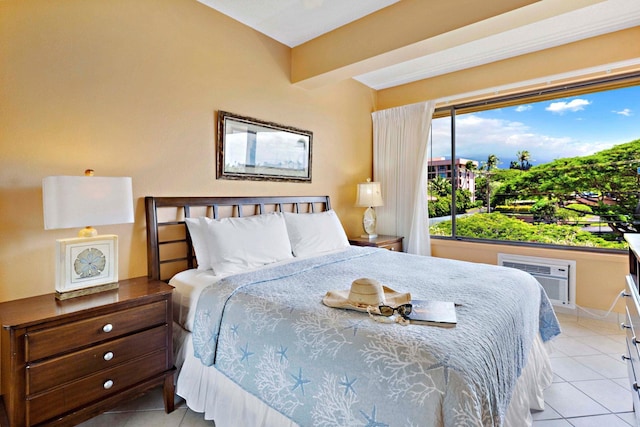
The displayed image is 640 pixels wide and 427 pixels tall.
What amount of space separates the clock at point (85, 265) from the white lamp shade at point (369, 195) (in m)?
2.72

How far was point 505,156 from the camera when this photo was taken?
12.4 ft

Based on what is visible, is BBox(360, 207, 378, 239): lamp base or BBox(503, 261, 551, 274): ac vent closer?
BBox(503, 261, 551, 274): ac vent

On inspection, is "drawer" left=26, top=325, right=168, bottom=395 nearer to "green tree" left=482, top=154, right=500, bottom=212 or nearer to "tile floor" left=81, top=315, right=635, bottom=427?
"tile floor" left=81, top=315, right=635, bottom=427

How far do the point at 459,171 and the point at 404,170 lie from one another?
0.70m

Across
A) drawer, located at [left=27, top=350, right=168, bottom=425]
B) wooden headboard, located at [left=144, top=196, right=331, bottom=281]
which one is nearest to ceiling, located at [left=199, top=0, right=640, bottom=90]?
wooden headboard, located at [left=144, top=196, right=331, bottom=281]

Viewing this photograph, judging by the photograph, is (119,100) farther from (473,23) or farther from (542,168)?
(542,168)

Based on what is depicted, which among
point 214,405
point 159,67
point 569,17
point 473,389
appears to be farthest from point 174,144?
point 569,17

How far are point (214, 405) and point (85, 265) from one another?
3.44 feet

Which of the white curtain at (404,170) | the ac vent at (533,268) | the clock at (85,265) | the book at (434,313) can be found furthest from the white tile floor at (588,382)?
the clock at (85,265)

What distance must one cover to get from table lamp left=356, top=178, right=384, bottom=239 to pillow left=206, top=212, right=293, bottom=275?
155 cm

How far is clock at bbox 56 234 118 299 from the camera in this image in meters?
1.66

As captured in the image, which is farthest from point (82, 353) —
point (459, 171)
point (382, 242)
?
point (459, 171)

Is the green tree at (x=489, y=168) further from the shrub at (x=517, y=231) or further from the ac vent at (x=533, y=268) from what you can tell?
the ac vent at (x=533, y=268)

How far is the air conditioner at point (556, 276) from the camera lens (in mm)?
3209
